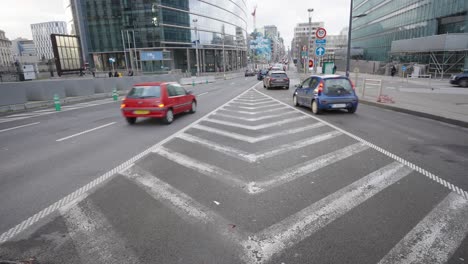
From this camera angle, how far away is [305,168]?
17.7 feet

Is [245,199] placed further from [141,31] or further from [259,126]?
[141,31]

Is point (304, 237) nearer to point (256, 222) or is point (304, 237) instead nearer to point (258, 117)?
point (256, 222)

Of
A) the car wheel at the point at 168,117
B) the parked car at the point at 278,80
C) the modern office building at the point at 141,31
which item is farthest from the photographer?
the modern office building at the point at 141,31

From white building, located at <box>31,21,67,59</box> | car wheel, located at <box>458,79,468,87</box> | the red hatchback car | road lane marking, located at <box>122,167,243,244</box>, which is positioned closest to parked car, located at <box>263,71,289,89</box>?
car wheel, located at <box>458,79,468,87</box>

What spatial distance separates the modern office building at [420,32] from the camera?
1300 inches

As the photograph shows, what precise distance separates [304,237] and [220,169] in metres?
2.53

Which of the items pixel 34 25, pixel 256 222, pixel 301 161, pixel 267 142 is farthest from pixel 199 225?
pixel 34 25

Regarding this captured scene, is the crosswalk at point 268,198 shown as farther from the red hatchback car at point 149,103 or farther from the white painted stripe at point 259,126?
the red hatchback car at point 149,103

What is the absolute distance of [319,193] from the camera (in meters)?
4.32

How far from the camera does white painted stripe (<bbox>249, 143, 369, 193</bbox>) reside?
464cm

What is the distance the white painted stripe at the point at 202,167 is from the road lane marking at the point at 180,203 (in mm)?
803

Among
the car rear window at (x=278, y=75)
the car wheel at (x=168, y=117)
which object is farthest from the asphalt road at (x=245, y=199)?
the car rear window at (x=278, y=75)

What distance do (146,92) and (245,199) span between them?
7371mm

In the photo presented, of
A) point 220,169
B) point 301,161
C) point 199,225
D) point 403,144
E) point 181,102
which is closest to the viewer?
point 199,225
